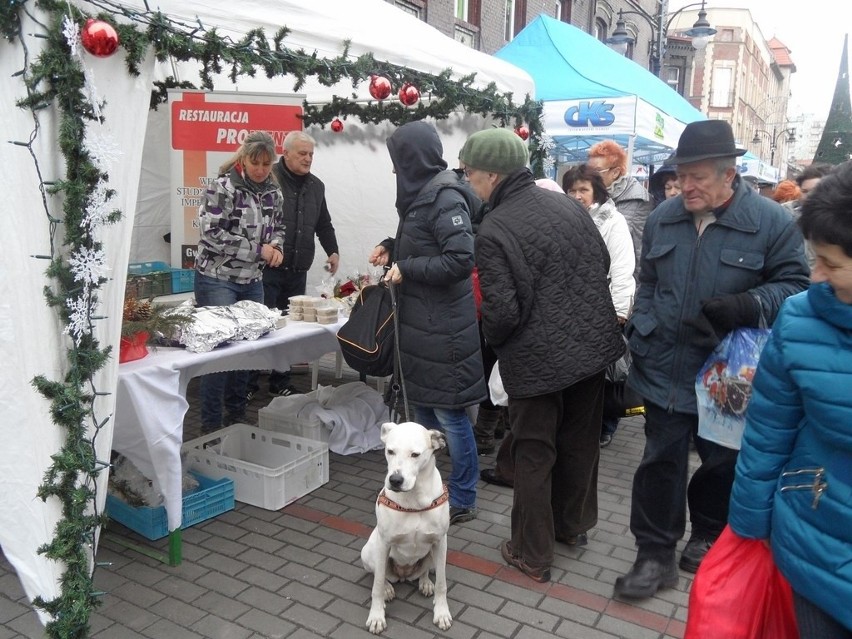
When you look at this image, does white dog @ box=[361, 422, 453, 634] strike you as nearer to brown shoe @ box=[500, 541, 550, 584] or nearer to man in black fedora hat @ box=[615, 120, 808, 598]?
brown shoe @ box=[500, 541, 550, 584]

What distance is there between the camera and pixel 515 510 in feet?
10.1

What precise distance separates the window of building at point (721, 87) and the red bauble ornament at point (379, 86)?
147ft

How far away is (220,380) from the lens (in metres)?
4.55

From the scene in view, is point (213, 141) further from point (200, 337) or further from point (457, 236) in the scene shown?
point (457, 236)

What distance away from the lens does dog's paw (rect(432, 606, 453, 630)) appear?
2734 mm

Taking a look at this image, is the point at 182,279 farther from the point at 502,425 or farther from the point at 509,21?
the point at 509,21

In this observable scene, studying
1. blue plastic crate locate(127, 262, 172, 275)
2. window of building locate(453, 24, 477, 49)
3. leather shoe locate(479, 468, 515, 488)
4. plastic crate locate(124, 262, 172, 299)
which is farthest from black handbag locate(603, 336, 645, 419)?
window of building locate(453, 24, 477, 49)

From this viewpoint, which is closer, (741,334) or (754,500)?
(754,500)

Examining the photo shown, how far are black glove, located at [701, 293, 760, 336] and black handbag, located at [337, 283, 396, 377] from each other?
157cm

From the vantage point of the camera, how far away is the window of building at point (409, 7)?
10093 mm

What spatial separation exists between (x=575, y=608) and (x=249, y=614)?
139 centimetres

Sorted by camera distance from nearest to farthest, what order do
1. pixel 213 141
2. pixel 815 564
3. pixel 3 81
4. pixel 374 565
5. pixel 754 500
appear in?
pixel 815 564
pixel 754 500
pixel 3 81
pixel 374 565
pixel 213 141

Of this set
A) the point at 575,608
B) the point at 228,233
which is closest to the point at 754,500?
the point at 575,608

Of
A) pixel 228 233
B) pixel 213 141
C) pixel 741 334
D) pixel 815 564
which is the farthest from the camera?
pixel 213 141
